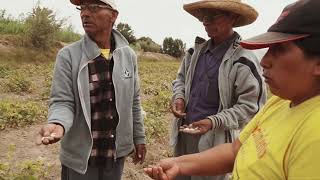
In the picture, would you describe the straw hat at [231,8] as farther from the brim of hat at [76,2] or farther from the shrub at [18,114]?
the shrub at [18,114]

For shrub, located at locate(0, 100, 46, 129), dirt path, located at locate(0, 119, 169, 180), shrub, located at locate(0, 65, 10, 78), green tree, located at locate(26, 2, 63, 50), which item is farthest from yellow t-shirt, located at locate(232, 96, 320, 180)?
green tree, located at locate(26, 2, 63, 50)

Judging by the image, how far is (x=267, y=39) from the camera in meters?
1.37

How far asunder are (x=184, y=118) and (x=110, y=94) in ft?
2.15

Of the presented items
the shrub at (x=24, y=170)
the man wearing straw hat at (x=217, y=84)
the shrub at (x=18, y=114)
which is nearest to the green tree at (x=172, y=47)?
the shrub at (x=18, y=114)

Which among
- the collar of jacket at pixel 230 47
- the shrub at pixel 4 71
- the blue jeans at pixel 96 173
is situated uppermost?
the collar of jacket at pixel 230 47

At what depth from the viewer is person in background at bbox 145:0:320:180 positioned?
1.23 meters

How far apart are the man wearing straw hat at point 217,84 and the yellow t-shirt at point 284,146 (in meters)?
1.16

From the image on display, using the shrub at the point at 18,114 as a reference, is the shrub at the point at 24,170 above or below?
above

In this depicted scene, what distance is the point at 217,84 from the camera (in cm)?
290

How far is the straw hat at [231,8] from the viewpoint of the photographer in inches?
114

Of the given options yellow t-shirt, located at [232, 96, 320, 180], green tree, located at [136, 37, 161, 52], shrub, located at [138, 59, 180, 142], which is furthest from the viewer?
green tree, located at [136, 37, 161, 52]

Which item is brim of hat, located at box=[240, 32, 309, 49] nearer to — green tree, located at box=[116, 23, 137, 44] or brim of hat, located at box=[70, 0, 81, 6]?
brim of hat, located at box=[70, 0, 81, 6]

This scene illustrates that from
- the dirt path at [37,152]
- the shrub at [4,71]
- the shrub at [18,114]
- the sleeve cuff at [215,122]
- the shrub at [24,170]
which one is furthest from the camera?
the shrub at [4,71]

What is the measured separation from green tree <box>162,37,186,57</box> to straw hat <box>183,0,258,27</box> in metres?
24.8
